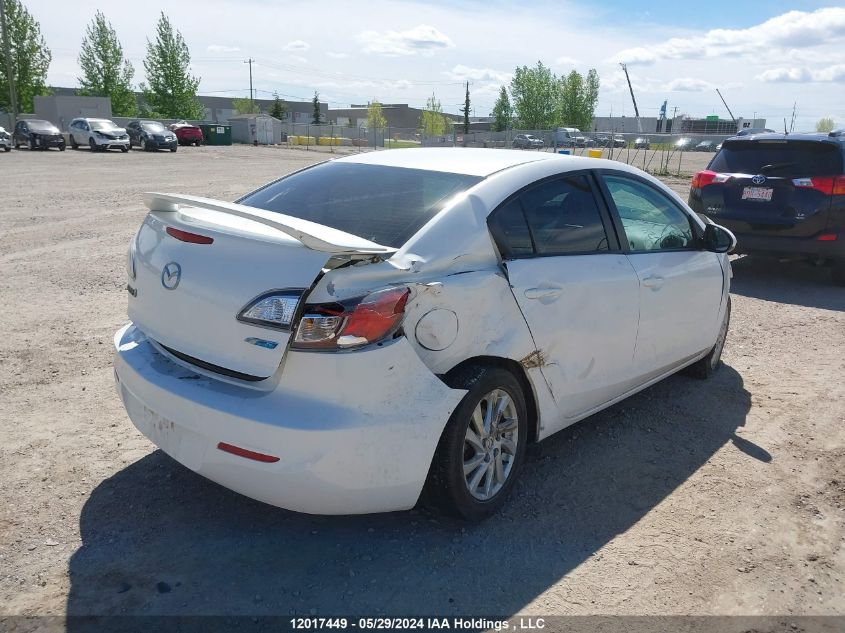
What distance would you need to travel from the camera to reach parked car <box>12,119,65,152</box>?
35781mm

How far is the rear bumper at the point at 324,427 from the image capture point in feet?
8.41

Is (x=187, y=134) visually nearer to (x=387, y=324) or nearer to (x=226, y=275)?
(x=226, y=275)

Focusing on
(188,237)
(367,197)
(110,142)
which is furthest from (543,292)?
(110,142)


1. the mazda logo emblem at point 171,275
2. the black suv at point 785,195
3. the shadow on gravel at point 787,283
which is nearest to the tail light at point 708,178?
the black suv at point 785,195

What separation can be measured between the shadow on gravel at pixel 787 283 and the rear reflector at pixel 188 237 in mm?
6761

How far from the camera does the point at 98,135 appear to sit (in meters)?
36.6

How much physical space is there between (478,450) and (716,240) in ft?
8.34

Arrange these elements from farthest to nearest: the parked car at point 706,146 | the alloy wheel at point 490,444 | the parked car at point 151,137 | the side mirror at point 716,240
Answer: the parked car at point 706,146
the parked car at point 151,137
the side mirror at point 716,240
the alloy wheel at point 490,444

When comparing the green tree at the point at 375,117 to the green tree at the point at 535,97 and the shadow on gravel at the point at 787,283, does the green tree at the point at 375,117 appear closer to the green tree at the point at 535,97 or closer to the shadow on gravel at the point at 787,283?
the green tree at the point at 535,97

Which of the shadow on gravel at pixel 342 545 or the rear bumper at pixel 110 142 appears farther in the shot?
the rear bumper at pixel 110 142

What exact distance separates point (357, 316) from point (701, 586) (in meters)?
1.78

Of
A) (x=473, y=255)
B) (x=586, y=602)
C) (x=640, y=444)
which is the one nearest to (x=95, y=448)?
(x=473, y=255)

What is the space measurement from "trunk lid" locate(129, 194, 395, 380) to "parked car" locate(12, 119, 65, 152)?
38.2 m

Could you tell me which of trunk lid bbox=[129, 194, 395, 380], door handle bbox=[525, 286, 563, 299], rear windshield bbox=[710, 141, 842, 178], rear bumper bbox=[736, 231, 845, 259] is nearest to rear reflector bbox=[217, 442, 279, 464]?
trunk lid bbox=[129, 194, 395, 380]
